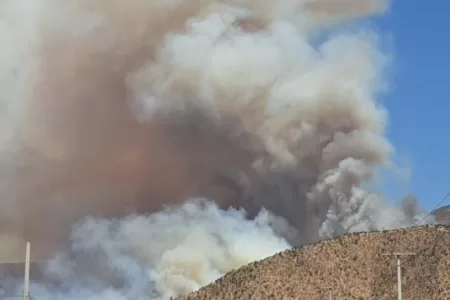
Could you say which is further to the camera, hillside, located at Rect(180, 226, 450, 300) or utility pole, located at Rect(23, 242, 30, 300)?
A: hillside, located at Rect(180, 226, 450, 300)

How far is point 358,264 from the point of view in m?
90.8

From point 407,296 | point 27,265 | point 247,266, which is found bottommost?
point 27,265

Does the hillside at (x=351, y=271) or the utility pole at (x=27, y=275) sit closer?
the utility pole at (x=27, y=275)

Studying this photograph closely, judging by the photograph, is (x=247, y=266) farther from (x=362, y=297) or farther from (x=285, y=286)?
(x=362, y=297)

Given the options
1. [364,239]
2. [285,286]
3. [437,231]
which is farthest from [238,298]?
[437,231]

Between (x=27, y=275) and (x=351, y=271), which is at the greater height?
(x=351, y=271)

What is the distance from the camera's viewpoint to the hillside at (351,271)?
8544 centimetres

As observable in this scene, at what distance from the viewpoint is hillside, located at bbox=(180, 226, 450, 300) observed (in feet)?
280

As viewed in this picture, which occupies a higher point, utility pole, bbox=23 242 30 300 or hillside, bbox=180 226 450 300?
hillside, bbox=180 226 450 300

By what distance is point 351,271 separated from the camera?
89.4 meters

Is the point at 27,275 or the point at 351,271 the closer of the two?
the point at 27,275

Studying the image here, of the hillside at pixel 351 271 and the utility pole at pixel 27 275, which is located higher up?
the hillside at pixel 351 271

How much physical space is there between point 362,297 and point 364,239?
40.0ft

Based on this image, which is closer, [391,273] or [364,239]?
[391,273]
